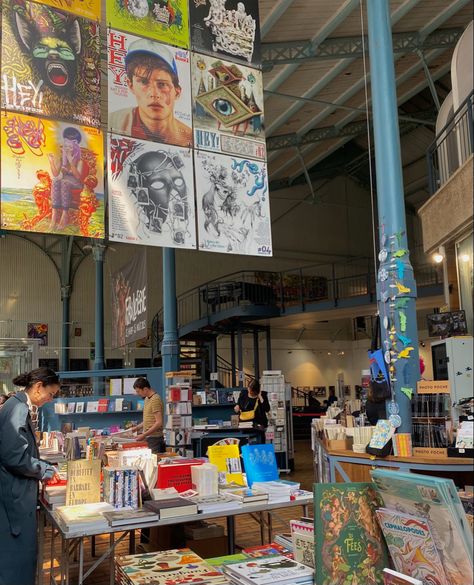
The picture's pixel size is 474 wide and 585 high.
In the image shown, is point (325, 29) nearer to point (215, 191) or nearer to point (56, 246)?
point (215, 191)

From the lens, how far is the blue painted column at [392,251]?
4.63 meters

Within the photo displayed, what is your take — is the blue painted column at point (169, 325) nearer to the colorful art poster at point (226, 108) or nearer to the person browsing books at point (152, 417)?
the person browsing books at point (152, 417)

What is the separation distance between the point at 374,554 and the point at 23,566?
2.29 m

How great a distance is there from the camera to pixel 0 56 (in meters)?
4.07

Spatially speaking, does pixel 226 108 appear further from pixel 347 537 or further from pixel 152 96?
pixel 347 537

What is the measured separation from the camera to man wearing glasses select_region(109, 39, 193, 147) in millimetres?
4422

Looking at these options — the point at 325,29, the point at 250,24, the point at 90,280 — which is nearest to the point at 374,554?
the point at 250,24

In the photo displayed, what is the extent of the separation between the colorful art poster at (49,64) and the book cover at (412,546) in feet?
11.3

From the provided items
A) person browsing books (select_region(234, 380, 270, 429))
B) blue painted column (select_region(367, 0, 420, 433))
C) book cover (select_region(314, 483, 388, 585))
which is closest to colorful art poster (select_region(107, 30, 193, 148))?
blue painted column (select_region(367, 0, 420, 433))

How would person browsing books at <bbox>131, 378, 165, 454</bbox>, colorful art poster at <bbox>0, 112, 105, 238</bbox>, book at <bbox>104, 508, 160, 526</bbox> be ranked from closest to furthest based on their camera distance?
book at <bbox>104, 508, 160, 526</bbox> → colorful art poster at <bbox>0, 112, 105, 238</bbox> → person browsing books at <bbox>131, 378, 165, 454</bbox>

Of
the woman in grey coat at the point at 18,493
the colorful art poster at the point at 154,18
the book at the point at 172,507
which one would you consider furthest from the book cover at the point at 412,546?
the colorful art poster at the point at 154,18

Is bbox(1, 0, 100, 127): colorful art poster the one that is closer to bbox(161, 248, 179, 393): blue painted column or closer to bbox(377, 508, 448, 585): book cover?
bbox(377, 508, 448, 585): book cover

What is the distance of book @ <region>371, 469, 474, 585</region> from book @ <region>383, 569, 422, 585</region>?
0.14 meters

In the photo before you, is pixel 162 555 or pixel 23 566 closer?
pixel 162 555
